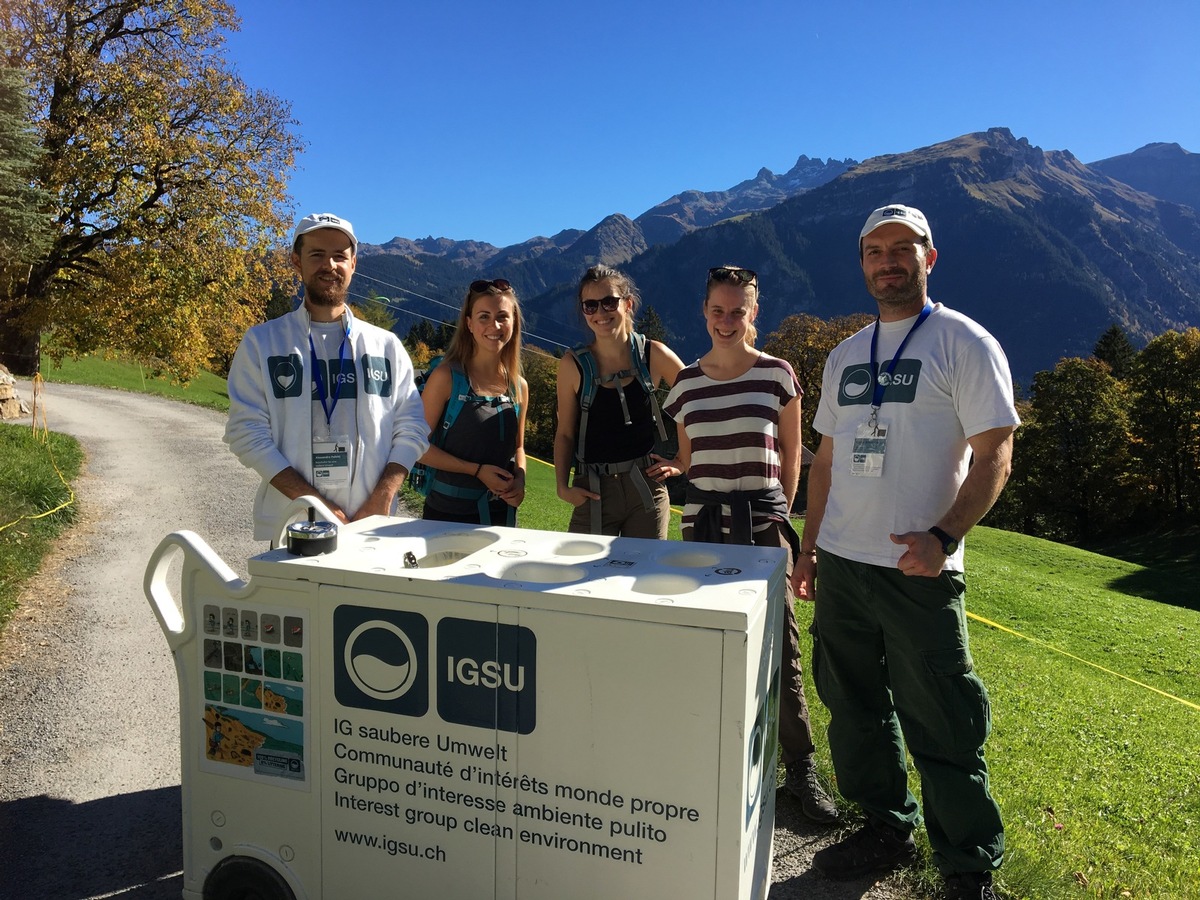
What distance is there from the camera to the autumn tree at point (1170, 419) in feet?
148

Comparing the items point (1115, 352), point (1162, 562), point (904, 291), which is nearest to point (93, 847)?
point (904, 291)

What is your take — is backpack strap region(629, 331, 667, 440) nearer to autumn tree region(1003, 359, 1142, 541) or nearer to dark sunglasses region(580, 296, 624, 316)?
dark sunglasses region(580, 296, 624, 316)

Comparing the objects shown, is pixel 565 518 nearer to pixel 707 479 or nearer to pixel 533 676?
pixel 707 479

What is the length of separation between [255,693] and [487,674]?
2.76 feet

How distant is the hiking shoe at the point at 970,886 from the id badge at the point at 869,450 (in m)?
1.52

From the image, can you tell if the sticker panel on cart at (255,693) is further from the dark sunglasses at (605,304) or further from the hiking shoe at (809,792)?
the dark sunglasses at (605,304)

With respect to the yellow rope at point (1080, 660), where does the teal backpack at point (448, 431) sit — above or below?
above

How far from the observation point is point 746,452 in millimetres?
3824

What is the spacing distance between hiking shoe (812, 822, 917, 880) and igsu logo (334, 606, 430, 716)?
196 centimetres

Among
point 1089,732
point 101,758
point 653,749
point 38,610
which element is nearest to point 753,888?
point 653,749

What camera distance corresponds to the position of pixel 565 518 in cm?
1530

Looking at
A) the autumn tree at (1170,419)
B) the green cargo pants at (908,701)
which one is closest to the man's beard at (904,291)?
the green cargo pants at (908,701)

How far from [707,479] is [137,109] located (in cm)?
2125

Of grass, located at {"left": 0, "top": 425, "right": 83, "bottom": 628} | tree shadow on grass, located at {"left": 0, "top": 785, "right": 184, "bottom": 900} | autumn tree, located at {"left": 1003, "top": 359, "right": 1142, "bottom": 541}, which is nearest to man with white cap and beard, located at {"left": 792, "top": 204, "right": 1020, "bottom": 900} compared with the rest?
tree shadow on grass, located at {"left": 0, "top": 785, "right": 184, "bottom": 900}
